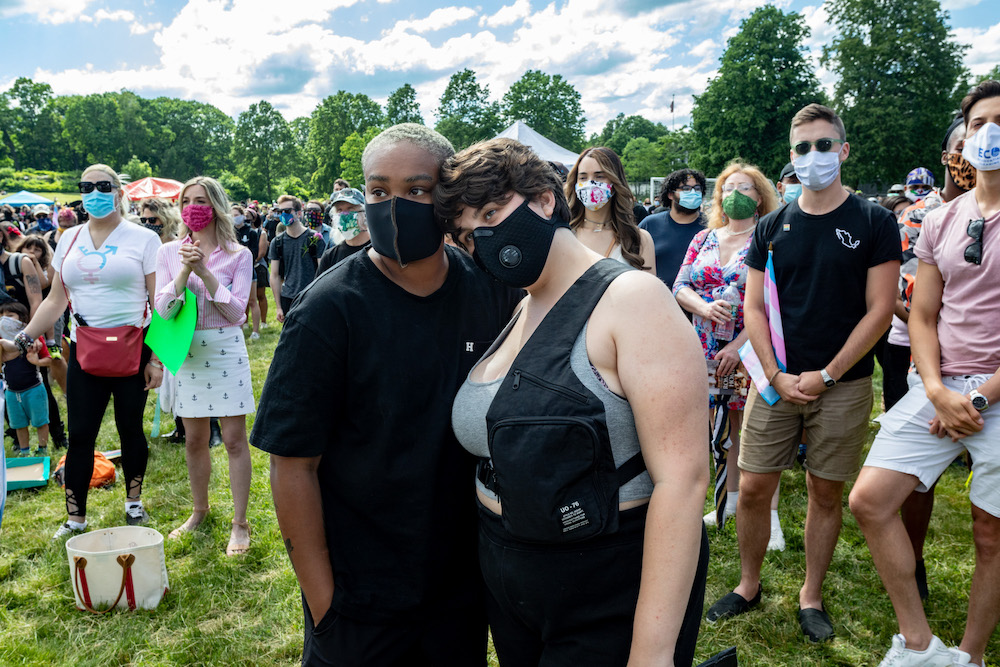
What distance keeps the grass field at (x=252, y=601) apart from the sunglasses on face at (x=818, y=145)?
243cm

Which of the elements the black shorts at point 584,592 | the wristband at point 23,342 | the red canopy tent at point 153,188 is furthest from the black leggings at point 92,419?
the red canopy tent at point 153,188

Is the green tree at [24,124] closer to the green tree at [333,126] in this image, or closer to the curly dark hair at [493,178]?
the green tree at [333,126]

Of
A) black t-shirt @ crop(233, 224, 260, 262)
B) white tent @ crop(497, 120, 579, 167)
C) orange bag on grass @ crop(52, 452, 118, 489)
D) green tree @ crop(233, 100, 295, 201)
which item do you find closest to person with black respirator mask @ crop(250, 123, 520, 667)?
orange bag on grass @ crop(52, 452, 118, 489)

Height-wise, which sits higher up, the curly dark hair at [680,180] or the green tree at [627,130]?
the green tree at [627,130]

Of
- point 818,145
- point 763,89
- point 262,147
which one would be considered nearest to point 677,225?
point 818,145

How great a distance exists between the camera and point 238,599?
12.2 ft

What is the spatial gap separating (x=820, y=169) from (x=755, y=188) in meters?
1.23

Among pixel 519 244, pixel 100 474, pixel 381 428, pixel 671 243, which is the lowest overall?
pixel 100 474

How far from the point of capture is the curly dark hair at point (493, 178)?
61.1 inches

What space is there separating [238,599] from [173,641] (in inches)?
17.7

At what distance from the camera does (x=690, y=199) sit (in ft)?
17.0

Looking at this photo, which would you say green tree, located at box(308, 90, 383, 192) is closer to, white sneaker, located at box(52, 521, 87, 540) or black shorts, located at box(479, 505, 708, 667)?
white sneaker, located at box(52, 521, 87, 540)

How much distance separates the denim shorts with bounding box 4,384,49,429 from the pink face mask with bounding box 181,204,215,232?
3297mm

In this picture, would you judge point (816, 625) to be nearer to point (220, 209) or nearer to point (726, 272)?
point (726, 272)
